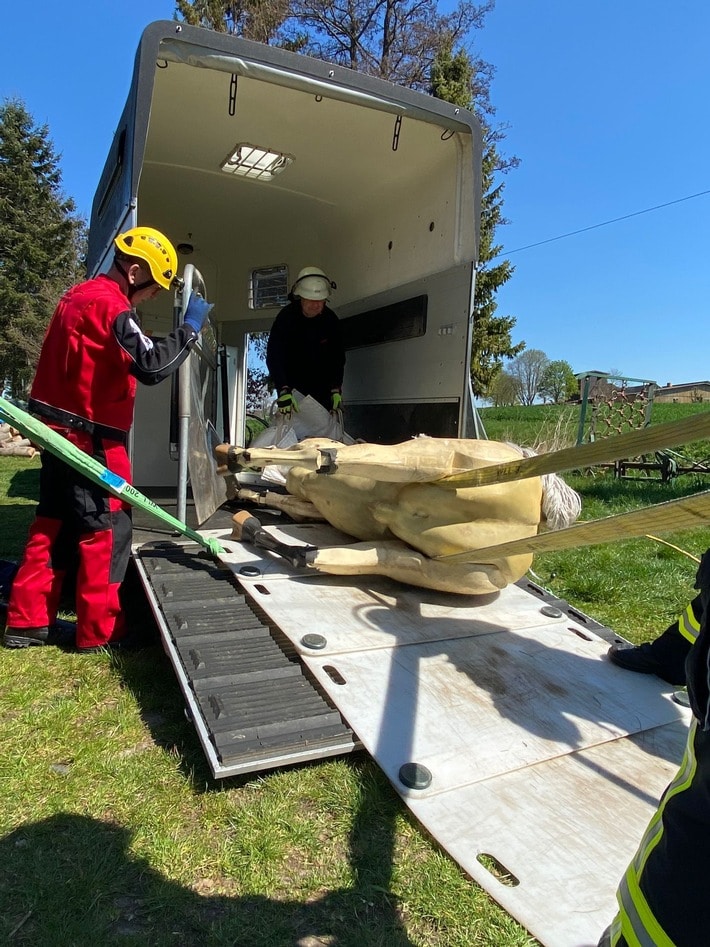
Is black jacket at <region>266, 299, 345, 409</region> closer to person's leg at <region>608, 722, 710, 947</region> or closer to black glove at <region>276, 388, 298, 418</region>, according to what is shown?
black glove at <region>276, 388, 298, 418</region>

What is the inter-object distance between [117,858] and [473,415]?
3.50m

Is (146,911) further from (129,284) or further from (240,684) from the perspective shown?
(129,284)

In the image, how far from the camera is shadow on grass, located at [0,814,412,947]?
54.6 inches

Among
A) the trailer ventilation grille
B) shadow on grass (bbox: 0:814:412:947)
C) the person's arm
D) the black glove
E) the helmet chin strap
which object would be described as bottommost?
shadow on grass (bbox: 0:814:412:947)

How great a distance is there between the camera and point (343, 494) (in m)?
3.35

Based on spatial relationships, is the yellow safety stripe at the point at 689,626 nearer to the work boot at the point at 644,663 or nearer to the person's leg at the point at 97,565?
the work boot at the point at 644,663

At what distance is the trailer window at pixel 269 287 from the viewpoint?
735 cm

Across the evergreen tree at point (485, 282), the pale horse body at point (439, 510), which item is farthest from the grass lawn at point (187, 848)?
the evergreen tree at point (485, 282)

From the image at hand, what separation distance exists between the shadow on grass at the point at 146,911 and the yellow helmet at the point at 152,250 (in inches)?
99.5

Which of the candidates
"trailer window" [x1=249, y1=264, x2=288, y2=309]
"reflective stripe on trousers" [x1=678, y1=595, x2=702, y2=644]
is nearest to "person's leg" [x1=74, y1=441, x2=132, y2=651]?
"reflective stripe on trousers" [x1=678, y1=595, x2=702, y2=644]

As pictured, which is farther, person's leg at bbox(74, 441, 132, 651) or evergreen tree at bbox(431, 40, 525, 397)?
evergreen tree at bbox(431, 40, 525, 397)

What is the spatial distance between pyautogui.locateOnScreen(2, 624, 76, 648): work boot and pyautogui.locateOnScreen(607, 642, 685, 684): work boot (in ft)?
8.61

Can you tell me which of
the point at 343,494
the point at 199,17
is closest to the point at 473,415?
the point at 343,494

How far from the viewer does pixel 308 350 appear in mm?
5969
